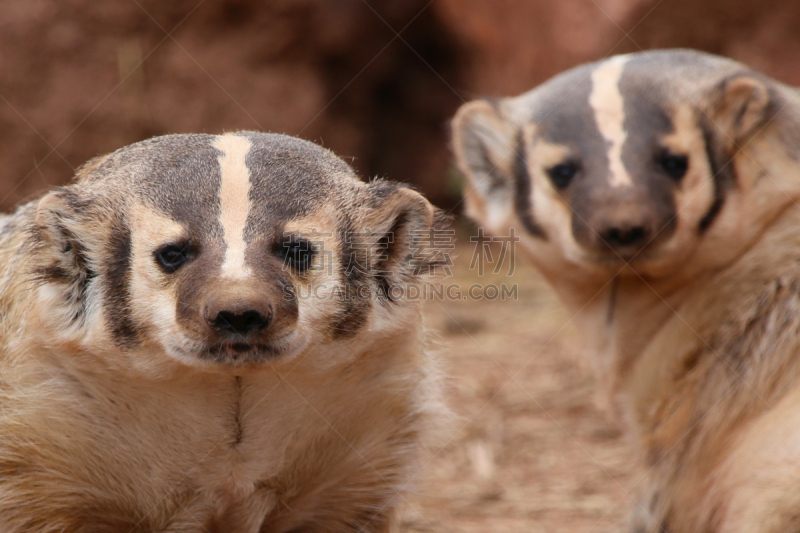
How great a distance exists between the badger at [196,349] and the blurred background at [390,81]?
7.42 feet

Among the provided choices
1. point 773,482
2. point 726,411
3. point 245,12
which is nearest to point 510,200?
point 726,411

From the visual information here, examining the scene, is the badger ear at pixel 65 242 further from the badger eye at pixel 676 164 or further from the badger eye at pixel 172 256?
the badger eye at pixel 676 164

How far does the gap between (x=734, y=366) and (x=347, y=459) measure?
4.86 feet

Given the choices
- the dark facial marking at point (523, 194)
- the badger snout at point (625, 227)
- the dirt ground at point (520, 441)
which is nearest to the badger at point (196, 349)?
the dirt ground at point (520, 441)

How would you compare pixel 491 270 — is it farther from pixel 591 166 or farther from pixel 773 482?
pixel 773 482

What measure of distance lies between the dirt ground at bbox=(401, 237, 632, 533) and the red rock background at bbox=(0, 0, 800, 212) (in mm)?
1414

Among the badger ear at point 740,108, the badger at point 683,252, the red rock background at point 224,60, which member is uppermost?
the red rock background at point 224,60

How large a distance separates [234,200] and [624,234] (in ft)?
→ 4.97

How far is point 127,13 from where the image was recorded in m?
6.80

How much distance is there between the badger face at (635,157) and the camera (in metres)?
3.50

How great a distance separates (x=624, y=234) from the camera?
3.45 m

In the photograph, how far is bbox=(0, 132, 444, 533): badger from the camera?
245 cm

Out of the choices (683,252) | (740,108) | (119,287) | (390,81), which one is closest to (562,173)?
(683,252)

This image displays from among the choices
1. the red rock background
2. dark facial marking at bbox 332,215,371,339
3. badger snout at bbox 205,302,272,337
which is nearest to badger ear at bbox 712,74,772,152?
dark facial marking at bbox 332,215,371,339
